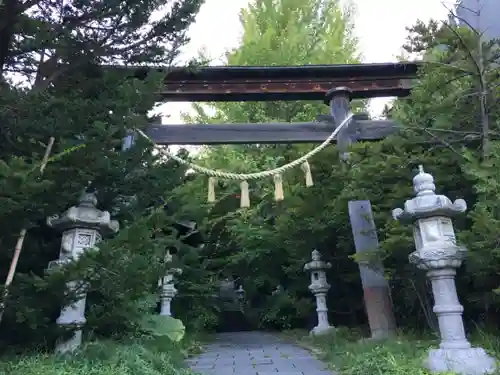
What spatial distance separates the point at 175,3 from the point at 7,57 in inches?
70.1

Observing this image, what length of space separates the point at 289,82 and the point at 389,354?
455 centimetres

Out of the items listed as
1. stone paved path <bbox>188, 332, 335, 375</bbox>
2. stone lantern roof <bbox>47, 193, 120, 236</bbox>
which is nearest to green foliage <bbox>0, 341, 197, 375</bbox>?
stone paved path <bbox>188, 332, 335, 375</bbox>

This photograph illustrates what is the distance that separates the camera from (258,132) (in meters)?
6.72

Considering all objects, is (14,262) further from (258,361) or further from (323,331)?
(323,331)

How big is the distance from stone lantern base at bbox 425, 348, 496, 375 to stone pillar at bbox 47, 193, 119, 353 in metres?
3.03

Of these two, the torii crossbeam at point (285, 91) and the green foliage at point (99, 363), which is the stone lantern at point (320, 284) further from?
the green foliage at point (99, 363)

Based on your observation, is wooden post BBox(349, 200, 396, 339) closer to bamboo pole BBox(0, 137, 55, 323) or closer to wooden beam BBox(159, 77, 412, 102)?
wooden beam BBox(159, 77, 412, 102)

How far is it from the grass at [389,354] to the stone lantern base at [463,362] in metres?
0.13

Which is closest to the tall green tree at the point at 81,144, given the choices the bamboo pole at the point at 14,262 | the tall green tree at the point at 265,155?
the bamboo pole at the point at 14,262

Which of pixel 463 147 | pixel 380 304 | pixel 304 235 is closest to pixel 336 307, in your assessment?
pixel 304 235

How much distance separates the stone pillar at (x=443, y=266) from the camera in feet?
11.5

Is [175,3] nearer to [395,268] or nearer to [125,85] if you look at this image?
[125,85]

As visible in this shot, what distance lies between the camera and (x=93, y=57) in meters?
4.41

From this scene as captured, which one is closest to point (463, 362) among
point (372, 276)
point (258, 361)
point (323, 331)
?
point (372, 276)
